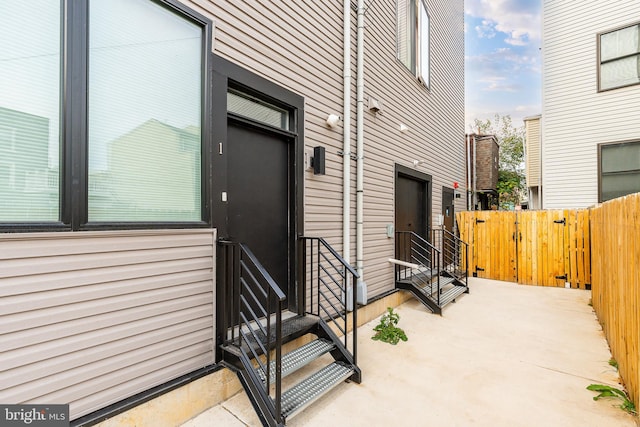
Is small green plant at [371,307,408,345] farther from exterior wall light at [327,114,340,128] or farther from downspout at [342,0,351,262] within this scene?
exterior wall light at [327,114,340,128]

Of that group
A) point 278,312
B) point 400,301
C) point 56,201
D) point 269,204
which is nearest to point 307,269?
point 269,204

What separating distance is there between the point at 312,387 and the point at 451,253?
228 inches

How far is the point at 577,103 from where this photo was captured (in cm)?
703

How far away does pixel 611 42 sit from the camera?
261 inches

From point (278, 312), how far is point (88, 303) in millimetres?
1093

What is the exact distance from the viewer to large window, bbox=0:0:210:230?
1.56 metres

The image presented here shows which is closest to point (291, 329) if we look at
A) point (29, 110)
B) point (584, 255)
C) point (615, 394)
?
point (29, 110)

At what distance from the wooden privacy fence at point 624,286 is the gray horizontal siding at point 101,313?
3128 mm

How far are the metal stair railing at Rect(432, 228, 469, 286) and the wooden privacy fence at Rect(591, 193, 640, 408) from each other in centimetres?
281

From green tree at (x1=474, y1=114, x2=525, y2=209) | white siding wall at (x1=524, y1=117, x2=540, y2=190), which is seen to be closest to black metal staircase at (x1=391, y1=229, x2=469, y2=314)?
white siding wall at (x1=524, y1=117, x2=540, y2=190)

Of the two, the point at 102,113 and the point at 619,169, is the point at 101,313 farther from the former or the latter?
the point at 619,169

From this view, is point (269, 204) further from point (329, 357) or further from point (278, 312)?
point (329, 357)

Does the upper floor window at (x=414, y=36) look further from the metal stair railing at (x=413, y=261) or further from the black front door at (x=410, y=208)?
the metal stair railing at (x=413, y=261)

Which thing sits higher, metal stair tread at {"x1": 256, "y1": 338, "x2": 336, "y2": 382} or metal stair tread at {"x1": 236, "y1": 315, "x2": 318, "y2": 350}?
metal stair tread at {"x1": 236, "y1": 315, "x2": 318, "y2": 350}
